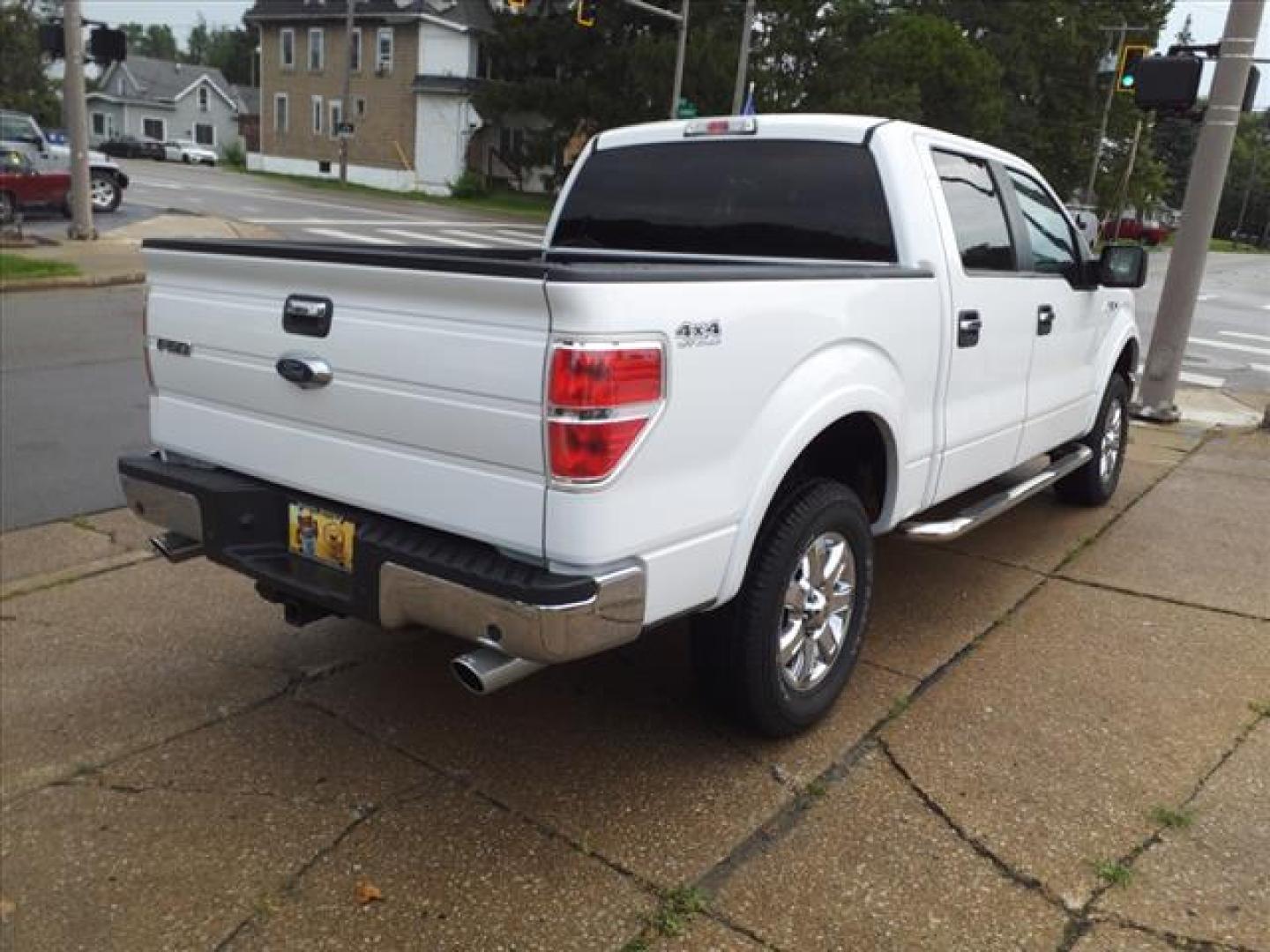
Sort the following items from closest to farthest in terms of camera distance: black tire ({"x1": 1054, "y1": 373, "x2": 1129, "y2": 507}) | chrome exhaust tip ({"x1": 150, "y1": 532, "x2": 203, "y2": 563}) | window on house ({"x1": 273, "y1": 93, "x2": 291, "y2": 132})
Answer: chrome exhaust tip ({"x1": 150, "y1": 532, "x2": 203, "y2": 563}), black tire ({"x1": 1054, "y1": 373, "x2": 1129, "y2": 507}), window on house ({"x1": 273, "y1": 93, "x2": 291, "y2": 132})

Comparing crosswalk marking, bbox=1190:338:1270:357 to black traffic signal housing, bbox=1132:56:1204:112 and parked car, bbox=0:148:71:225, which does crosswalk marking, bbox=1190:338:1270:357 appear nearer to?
black traffic signal housing, bbox=1132:56:1204:112

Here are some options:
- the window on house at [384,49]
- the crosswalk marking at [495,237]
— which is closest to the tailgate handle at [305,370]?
the crosswalk marking at [495,237]

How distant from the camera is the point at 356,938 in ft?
8.80

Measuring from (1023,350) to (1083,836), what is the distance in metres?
2.24

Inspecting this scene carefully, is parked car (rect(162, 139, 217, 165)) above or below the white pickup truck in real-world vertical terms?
below

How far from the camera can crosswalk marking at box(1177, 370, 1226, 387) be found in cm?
1195

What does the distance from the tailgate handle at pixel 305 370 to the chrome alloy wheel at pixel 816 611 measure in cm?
145

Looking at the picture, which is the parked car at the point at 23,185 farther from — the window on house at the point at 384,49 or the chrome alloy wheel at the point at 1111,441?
the window on house at the point at 384,49

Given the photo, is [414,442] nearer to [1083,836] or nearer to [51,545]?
[1083,836]

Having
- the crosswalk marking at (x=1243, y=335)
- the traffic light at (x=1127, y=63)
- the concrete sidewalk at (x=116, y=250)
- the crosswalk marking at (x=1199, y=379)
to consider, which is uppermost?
the traffic light at (x=1127, y=63)

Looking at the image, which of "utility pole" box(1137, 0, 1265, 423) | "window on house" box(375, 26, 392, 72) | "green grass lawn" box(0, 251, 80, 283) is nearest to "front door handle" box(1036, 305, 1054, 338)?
"utility pole" box(1137, 0, 1265, 423)

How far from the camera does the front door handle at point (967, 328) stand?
159 inches

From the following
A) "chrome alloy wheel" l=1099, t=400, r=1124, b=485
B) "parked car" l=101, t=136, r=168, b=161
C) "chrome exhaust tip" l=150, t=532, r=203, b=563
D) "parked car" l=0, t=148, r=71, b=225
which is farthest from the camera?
A: "parked car" l=101, t=136, r=168, b=161

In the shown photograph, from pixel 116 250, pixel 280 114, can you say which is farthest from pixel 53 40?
pixel 280 114
